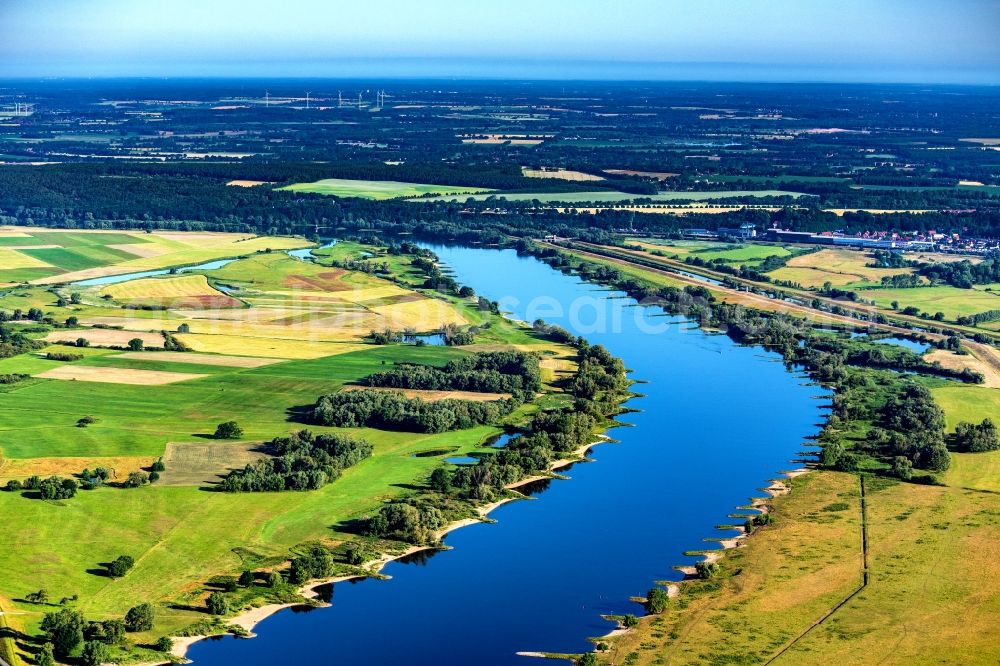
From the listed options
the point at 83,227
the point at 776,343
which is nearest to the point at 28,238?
the point at 83,227

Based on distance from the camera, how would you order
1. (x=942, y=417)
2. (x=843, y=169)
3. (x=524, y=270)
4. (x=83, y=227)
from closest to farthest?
(x=942, y=417)
(x=524, y=270)
(x=83, y=227)
(x=843, y=169)

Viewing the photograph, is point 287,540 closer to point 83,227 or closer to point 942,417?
point 942,417

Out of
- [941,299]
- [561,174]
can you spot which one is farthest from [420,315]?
[561,174]

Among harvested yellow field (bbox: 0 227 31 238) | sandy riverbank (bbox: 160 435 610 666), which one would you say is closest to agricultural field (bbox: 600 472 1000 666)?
sandy riverbank (bbox: 160 435 610 666)

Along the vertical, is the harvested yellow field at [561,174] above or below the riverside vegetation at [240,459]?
above

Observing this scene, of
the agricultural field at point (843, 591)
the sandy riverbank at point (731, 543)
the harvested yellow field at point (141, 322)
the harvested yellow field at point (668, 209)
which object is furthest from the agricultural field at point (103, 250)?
the agricultural field at point (843, 591)

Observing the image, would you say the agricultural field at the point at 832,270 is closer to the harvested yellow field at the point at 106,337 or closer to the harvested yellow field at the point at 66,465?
the harvested yellow field at the point at 106,337

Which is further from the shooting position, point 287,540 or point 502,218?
point 502,218
